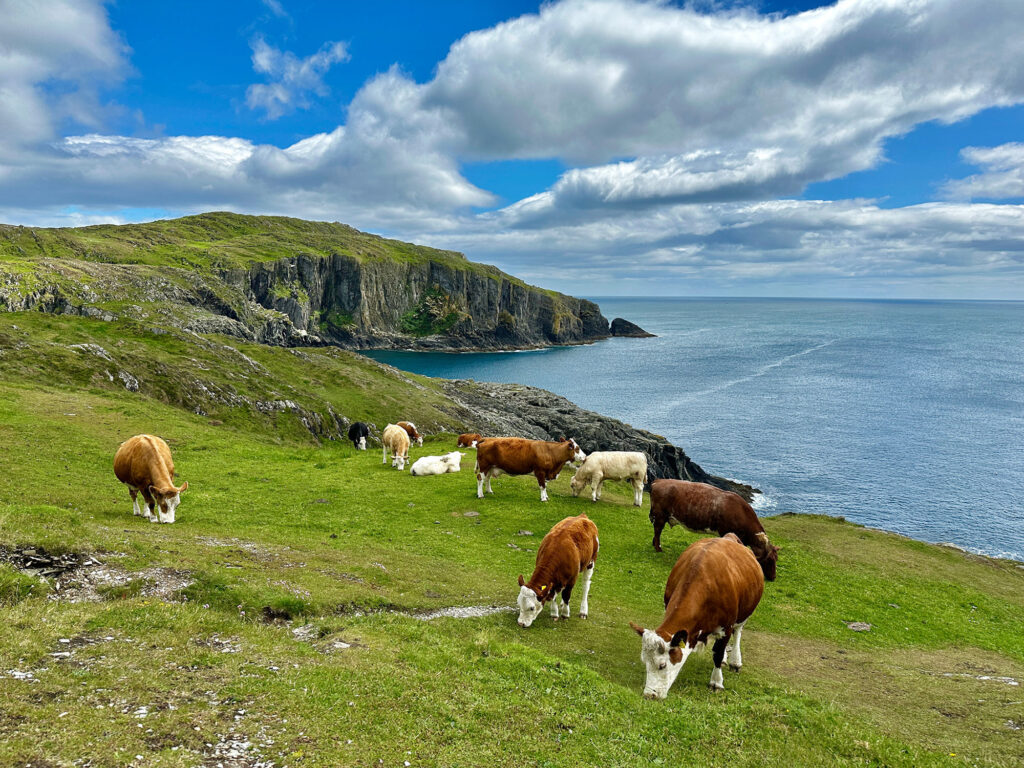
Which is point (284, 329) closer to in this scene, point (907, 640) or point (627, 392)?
point (627, 392)

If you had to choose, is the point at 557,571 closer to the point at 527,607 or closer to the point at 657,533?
the point at 527,607

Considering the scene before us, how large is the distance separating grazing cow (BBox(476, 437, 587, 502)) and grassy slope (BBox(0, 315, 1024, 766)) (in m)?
1.63

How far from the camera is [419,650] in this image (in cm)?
1130

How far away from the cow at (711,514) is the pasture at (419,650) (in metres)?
1.53

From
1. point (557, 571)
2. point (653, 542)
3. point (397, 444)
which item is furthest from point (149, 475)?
point (653, 542)

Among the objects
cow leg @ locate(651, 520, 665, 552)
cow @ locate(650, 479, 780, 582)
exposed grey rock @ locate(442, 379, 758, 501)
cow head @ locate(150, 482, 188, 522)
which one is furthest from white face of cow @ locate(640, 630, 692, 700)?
exposed grey rock @ locate(442, 379, 758, 501)

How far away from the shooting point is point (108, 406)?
35.2 metres

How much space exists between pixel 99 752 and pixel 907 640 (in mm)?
21440

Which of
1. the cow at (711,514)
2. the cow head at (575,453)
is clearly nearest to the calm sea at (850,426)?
the cow head at (575,453)

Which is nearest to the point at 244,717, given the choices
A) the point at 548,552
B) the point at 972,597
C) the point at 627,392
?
the point at 548,552

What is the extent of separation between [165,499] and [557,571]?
14.5 m

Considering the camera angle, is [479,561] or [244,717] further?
[479,561]

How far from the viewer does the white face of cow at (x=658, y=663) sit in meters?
10.6

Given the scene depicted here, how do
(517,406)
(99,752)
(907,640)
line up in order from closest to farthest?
(99,752)
(907,640)
(517,406)
